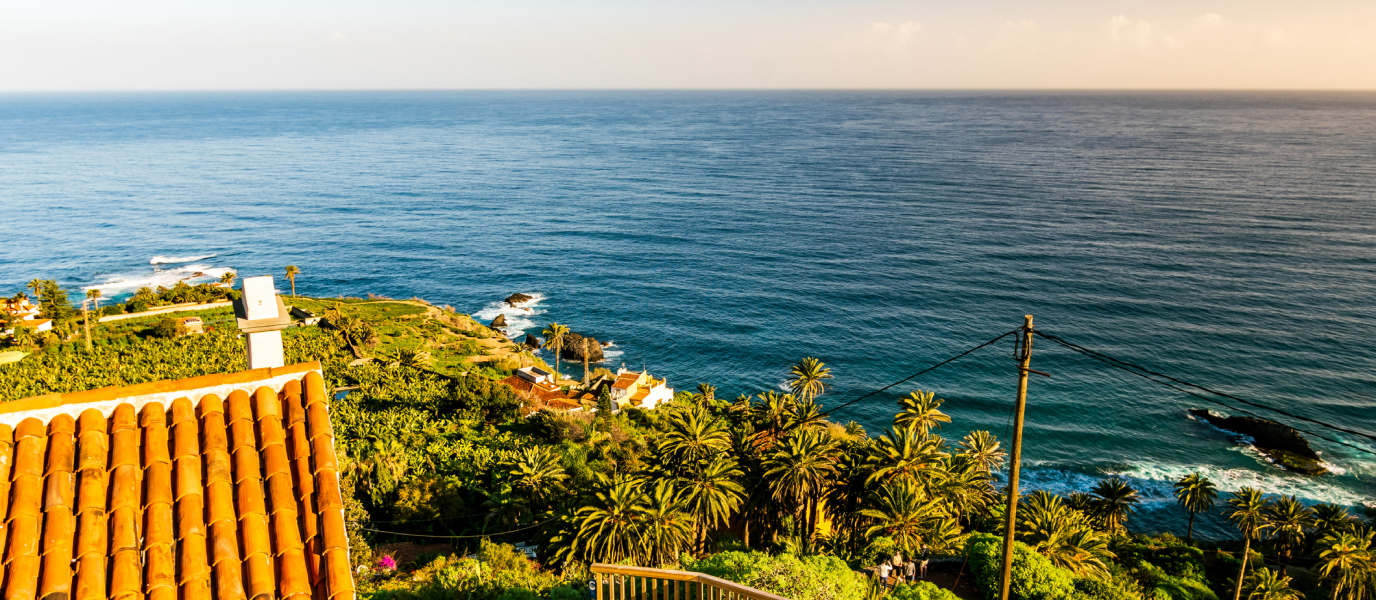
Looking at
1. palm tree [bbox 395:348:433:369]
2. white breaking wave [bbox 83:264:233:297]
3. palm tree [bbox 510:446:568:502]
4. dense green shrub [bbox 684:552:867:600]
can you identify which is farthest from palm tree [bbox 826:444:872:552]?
white breaking wave [bbox 83:264:233:297]

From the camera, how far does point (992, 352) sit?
7712 centimetres

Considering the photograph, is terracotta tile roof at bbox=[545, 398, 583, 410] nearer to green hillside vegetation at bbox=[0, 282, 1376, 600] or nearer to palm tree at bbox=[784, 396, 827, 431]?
green hillside vegetation at bbox=[0, 282, 1376, 600]

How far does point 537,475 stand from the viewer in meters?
39.7

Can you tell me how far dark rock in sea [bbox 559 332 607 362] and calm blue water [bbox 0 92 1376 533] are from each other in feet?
9.19

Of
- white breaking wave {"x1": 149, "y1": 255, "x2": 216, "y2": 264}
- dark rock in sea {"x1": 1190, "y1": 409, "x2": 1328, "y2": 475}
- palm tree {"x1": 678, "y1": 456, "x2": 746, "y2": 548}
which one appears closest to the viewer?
palm tree {"x1": 678, "y1": 456, "x2": 746, "y2": 548}

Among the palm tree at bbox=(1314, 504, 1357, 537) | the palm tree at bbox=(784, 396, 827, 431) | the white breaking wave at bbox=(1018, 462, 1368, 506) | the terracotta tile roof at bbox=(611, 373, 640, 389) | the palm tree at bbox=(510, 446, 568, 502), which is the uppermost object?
the palm tree at bbox=(784, 396, 827, 431)

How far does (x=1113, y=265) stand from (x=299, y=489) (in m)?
104

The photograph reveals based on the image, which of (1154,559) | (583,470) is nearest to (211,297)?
(583,470)

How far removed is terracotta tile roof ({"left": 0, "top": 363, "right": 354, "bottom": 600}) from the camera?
9344 mm

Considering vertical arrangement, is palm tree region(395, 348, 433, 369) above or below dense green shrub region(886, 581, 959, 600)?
below

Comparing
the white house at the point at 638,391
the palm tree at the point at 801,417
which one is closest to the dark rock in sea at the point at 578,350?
Result: the white house at the point at 638,391

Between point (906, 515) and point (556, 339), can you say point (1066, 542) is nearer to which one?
point (906, 515)

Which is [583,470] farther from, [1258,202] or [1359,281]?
[1258,202]

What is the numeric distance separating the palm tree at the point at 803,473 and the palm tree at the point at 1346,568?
2666cm
